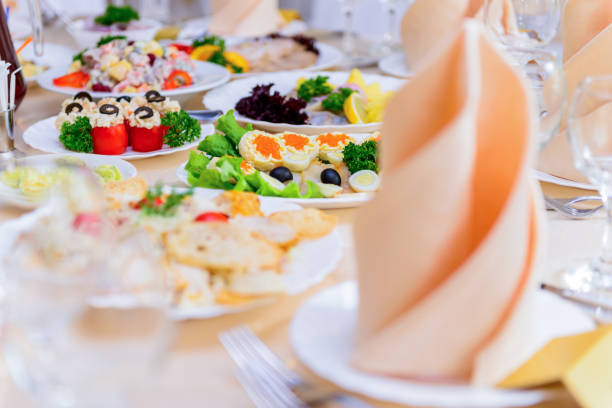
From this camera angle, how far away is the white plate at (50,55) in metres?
2.54

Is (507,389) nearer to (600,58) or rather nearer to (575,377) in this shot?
(575,377)

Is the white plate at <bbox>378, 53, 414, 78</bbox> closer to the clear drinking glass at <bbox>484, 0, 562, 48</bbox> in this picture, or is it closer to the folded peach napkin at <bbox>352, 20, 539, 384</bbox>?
the clear drinking glass at <bbox>484, 0, 562, 48</bbox>

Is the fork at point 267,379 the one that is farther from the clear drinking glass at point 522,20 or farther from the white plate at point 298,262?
the clear drinking glass at point 522,20

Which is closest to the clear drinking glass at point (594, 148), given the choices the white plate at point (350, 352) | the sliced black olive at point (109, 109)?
the white plate at point (350, 352)

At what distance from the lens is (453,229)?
2.36 ft

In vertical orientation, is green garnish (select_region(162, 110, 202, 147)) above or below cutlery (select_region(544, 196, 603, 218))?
above

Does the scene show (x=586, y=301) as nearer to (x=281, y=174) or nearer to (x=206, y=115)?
(x=281, y=174)

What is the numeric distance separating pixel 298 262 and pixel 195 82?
52.2 inches

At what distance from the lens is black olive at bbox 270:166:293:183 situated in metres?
1.42

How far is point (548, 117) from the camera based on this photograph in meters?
1.03

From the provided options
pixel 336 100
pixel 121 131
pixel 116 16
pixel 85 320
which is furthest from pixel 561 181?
pixel 116 16

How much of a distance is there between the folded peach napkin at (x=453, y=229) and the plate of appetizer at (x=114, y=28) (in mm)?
2113

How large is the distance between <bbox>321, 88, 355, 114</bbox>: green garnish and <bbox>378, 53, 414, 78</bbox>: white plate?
46 centimetres

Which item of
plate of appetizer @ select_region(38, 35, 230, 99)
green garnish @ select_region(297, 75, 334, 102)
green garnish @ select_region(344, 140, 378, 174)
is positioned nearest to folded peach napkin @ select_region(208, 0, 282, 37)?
plate of appetizer @ select_region(38, 35, 230, 99)
